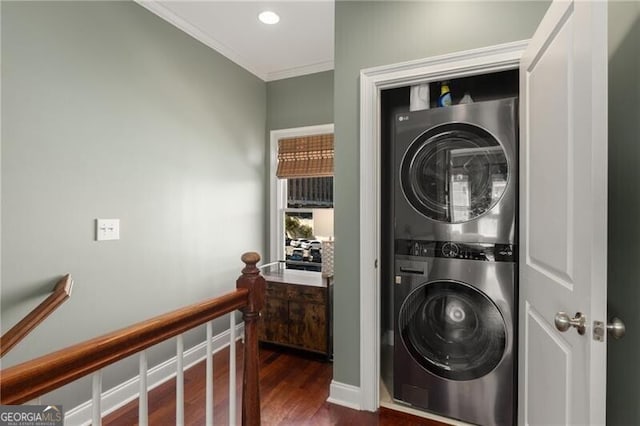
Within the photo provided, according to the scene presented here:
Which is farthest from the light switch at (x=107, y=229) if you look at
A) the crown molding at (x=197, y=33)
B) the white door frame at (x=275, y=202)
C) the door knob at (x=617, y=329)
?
the door knob at (x=617, y=329)

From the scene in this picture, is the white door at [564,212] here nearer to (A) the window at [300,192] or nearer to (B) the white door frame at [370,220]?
(B) the white door frame at [370,220]

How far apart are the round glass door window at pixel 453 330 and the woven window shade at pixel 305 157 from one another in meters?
1.67

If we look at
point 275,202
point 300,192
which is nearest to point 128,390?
point 275,202

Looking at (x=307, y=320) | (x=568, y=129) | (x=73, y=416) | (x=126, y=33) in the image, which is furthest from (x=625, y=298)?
(x=126, y=33)

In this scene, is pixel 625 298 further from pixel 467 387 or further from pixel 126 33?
pixel 126 33

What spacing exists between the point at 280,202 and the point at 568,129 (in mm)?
2788

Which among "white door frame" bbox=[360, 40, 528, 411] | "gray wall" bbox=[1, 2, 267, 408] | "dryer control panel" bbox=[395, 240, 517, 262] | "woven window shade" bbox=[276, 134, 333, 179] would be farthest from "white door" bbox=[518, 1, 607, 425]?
"gray wall" bbox=[1, 2, 267, 408]

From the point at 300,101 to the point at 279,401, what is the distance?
2.67 meters

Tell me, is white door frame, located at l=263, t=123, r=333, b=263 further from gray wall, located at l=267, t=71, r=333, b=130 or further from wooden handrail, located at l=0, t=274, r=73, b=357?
wooden handrail, located at l=0, t=274, r=73, b=357

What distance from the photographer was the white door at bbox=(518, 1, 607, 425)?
89 cm

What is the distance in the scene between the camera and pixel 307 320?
270cm

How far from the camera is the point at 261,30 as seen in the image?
263 cm

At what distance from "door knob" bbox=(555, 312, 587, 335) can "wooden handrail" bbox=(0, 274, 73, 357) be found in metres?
2.12

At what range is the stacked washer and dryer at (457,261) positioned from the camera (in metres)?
1.74
